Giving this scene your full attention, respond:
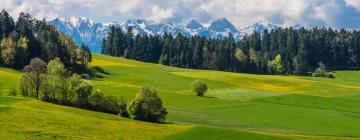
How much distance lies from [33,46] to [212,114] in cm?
7725

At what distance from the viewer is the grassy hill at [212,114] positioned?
2136 inches

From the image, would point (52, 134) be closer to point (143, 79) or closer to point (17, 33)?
point (143, 79)

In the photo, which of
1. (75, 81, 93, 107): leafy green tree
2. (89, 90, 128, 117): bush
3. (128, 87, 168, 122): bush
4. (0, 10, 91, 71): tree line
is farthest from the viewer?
(0, 10, 91, 71): tree line

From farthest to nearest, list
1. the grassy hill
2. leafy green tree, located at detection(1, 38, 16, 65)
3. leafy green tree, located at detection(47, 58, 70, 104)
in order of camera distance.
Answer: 1. leafy green tree, located at detection(1, 38, 16, 65)
2. leafy green tree, located at detection(47, 58, 70, 104)
3. the grassy hill

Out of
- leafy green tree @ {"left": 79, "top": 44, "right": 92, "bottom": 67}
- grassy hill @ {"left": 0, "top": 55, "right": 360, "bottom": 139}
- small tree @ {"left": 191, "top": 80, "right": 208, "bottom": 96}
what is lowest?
grassy hill @ {"left": 0, "top": 55, "right": 360, "bottom": 139}

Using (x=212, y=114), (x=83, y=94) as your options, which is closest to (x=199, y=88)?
(x=212, y=114)

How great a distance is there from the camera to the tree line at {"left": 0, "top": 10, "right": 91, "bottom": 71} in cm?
13775

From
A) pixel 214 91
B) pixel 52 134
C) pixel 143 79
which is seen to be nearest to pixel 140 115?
pixel 52 134

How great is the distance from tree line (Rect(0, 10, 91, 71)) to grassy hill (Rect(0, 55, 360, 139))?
11812mm

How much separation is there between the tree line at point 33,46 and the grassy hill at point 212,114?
11.8 meters

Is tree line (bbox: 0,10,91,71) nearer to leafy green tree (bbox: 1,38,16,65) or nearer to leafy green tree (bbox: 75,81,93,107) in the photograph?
leafy green tree (bbox: 1,38,16,65)

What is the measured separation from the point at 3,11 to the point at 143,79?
5596 centimetres

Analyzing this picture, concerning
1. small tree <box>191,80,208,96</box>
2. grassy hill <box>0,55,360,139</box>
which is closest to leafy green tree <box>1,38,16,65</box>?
grassy hill <box>0,55,360,139</box>

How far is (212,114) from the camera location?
86.1 metres
